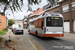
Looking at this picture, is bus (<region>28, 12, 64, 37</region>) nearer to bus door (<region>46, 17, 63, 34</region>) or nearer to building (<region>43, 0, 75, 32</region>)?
bus door (<region>46, 17, 63, 34</region>)

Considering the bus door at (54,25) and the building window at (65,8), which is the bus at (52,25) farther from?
the building window at (65,8)

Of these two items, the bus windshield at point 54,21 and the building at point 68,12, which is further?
the building at point 68,12

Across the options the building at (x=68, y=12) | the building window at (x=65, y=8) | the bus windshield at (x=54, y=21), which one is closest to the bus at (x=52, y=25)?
the bus windshield at (x=54, y=21)

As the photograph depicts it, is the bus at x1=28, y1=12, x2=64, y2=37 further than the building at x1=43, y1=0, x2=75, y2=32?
No

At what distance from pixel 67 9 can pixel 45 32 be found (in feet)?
47.9

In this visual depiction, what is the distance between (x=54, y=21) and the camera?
11.1 meters

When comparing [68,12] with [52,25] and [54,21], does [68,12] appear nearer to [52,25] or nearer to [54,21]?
[54,21]

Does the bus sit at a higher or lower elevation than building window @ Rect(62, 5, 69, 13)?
lower

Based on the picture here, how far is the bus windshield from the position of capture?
1089 centimetres

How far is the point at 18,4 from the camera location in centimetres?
885

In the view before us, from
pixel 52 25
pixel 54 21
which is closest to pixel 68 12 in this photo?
pixel 54 21

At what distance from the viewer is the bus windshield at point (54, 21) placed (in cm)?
1089

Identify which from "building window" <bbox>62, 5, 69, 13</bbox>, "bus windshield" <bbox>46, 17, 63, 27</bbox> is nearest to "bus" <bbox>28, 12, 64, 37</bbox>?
"bus windshield" <bbox>46, 17, 63, 27</bbox>

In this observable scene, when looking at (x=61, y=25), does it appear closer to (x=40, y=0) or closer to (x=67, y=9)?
(x=40, y=0)
